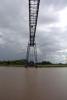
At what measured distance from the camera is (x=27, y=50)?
4428 centimetres

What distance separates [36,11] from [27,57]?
14323 millimetres

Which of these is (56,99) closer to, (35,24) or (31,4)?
(31,4)

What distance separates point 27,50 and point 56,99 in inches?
1548

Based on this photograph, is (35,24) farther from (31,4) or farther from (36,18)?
(31,4)

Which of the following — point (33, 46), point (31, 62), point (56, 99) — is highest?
point (33, 46)

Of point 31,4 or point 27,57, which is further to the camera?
point 27,57

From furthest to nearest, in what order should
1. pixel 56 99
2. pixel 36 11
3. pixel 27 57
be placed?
pixel 27 57 < pixel 36 11 < pixel 56 99

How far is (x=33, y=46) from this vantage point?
144 ft

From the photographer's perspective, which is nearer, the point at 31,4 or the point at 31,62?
the point at 31,4

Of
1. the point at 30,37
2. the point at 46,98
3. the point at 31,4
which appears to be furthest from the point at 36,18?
the point at 46,98

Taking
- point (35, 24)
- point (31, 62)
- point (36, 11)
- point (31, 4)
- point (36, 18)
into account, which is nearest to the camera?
point (31, 4)

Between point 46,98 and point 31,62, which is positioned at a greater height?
point 31,62

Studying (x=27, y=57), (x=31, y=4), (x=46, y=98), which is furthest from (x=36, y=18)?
(x=46, y=98)

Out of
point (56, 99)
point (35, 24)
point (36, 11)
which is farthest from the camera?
point (35, 24)
